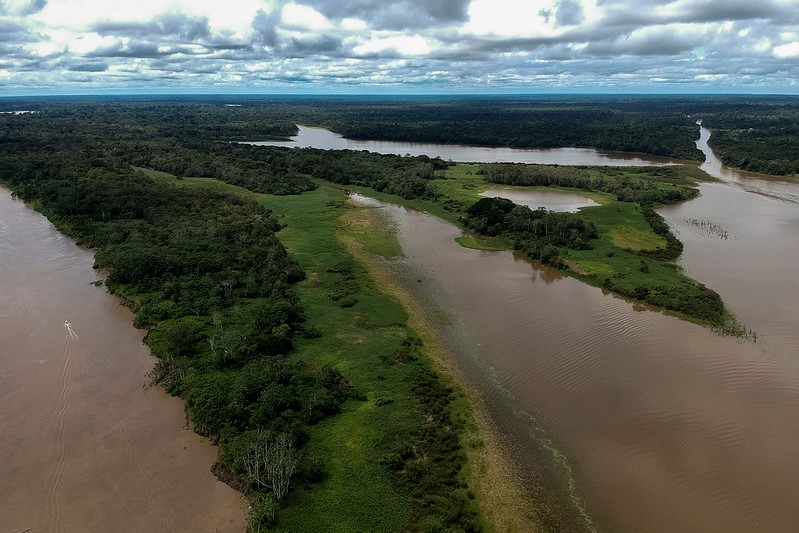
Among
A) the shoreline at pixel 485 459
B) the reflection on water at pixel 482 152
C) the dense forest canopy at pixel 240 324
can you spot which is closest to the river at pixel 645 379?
the shoreline at pixel 485 459

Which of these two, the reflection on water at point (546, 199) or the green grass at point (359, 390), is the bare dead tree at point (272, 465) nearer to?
the green grass at point (359, 390)

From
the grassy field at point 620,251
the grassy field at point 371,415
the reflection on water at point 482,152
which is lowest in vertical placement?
the reflection on water at point 482,152

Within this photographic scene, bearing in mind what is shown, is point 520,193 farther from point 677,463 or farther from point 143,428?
point 143,428

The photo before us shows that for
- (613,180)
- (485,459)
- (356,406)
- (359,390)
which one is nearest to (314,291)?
(359,390)

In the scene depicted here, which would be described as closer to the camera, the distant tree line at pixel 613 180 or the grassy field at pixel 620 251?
the grassy field at pixel 620 251

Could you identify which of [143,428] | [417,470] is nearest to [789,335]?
[417,470]

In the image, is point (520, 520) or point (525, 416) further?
point (525, 416)

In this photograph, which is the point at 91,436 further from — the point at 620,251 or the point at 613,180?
the point at 613,180
